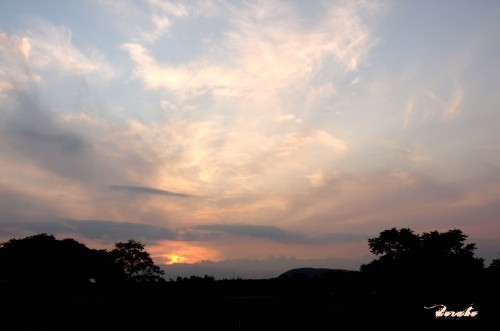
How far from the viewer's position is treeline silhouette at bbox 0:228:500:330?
1694 cm

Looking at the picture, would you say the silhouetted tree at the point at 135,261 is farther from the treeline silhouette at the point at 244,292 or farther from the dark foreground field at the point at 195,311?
the dark foreground field at the point at 195,311

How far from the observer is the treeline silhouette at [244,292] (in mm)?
16938

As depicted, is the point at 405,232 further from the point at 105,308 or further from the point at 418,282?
the point at 105,308

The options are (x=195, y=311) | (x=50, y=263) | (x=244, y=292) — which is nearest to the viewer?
(x=195, y=311)

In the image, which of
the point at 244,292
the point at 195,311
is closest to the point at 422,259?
the point at 244,292

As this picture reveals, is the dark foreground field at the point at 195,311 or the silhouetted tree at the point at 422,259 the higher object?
the silhouetted tree at the point at 422,259

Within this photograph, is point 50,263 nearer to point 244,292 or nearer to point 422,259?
point 244,292

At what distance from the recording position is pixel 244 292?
3759cm

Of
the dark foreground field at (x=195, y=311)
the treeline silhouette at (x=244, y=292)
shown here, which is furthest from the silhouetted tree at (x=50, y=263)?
the dark foreground field at (x=195, y=311)

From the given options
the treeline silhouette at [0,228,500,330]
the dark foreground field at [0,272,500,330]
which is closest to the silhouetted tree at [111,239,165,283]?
the treeline silhouette at [0,228,500,330]

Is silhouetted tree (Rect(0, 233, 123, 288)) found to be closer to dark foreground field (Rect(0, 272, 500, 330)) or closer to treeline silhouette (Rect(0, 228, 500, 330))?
treeline silhouette (Rect(0, 228, 500, 330))

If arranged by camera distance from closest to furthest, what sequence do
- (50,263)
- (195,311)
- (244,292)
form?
(195,311), (244,292), (50,263)

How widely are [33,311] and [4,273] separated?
3692 centimetres

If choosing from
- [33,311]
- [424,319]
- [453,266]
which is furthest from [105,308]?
[453,266]
